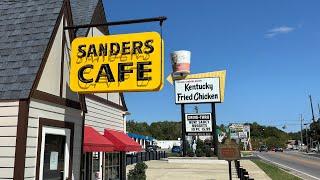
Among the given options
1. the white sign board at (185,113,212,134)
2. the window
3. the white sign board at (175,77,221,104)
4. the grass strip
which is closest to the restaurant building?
the window

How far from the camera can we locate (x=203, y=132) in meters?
38.9

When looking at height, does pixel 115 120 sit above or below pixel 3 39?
below

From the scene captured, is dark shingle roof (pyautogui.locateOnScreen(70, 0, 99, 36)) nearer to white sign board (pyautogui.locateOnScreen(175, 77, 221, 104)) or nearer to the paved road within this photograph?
the paved road

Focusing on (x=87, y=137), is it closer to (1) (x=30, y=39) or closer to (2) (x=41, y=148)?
(2) (x=41, y=148)

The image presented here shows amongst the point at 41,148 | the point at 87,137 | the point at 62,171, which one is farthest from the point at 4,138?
the point at 87,137

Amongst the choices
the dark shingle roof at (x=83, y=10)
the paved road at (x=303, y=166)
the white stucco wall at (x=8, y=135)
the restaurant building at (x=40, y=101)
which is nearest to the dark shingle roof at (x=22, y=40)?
the restaurant building at (x=40, y=101)

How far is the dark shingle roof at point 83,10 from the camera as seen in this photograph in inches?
525

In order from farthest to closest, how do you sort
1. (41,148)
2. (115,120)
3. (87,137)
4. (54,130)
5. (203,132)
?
1. (203,132)
2. (115,120)
3. (87,137)
4. (54,130)
5. (41,148)

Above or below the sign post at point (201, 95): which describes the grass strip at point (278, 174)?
below

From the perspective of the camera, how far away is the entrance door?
30.0 feet

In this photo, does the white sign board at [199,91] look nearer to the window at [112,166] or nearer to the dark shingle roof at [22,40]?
the window at [112,166]

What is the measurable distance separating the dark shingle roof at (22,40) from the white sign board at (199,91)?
29505 millimetres

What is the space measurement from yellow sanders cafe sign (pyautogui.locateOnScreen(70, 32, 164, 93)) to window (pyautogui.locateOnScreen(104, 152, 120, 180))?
5600 mm

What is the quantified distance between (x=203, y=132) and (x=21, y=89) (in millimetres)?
31666
